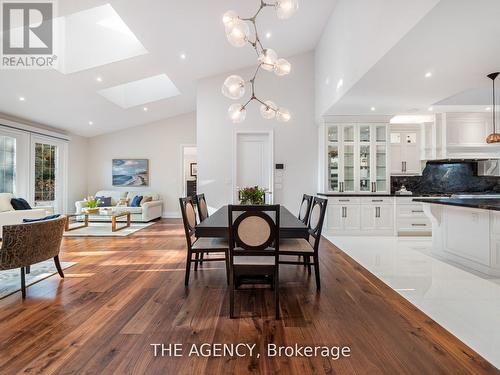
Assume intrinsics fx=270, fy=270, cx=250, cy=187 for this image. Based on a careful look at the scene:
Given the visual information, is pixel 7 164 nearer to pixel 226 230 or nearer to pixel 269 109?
pixel 269 109

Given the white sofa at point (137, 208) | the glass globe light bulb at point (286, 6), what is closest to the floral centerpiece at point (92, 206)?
the white sofa at point (137, 208)

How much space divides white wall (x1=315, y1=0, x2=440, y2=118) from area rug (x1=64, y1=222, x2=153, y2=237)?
4747 mm

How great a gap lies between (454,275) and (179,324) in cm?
309

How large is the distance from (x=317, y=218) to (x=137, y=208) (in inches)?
222

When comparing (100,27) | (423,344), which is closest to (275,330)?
(423,344)

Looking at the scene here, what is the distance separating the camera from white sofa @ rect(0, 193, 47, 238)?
4.61 meters

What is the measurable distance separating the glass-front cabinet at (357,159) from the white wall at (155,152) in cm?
444

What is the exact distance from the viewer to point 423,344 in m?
1.77

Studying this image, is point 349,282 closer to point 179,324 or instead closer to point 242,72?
point 179,324

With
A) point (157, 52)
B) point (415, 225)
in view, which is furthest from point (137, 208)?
point (415, 225)

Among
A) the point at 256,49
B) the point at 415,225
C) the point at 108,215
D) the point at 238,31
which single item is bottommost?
the point at 415,225

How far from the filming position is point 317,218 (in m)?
2.79

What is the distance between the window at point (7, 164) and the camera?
5.69 meters

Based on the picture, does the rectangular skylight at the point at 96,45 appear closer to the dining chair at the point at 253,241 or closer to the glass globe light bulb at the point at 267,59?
the glass globe light bulb at the point at 267,59
